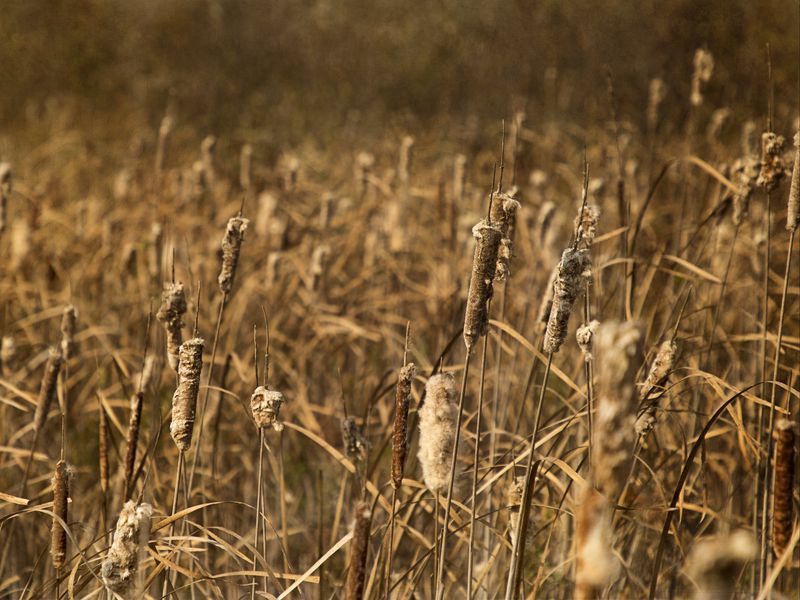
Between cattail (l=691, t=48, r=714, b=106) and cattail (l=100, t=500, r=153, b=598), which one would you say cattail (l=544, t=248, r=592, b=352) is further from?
cattail (l=691, t=48, r=714, b=106)

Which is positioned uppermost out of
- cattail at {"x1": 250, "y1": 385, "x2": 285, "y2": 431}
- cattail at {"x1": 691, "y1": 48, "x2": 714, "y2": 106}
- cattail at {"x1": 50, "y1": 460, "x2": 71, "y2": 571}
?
cattail at {"x1": 691, "y1": 48, "x2": 714, "y2": 106}

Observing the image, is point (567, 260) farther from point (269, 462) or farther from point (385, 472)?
point (269, 462)

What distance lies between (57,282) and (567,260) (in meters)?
3.24

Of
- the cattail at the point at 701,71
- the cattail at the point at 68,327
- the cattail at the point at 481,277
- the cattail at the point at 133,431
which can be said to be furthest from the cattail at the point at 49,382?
the cattail at the point at 701,71

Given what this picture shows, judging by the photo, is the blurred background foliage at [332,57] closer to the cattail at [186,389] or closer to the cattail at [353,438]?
the cattail at [353,438]

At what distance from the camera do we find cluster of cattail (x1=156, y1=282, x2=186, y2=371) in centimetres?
153

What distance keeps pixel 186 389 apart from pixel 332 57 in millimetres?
9716

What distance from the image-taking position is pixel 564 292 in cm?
115

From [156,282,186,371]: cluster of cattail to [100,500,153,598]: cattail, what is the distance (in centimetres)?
41

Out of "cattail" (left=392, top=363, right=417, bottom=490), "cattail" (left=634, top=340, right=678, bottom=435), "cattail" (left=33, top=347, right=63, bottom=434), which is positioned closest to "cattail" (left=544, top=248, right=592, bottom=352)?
"cattail" (left=392, top=363, right=417, bottom=490)

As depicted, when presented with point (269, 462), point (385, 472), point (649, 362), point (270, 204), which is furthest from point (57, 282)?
point (649, 362)

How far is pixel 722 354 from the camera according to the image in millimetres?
2998

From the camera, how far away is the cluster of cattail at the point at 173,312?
5.02 ft

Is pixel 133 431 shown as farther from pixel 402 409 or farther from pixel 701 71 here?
pixel 701 71
